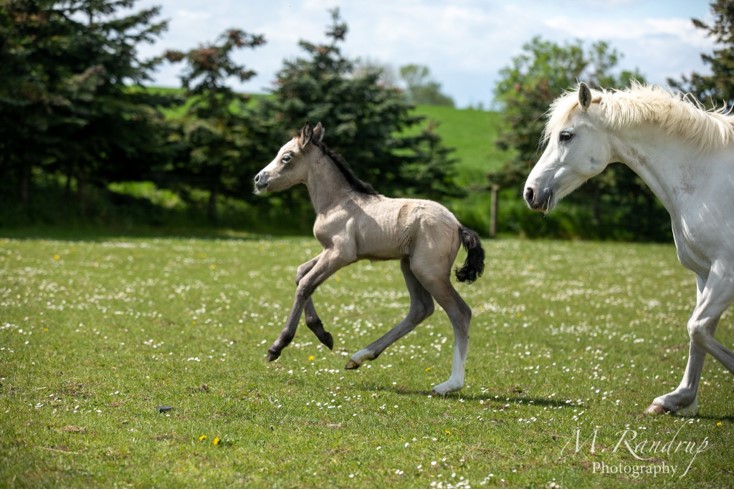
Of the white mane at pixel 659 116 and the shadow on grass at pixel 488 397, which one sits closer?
the white mane at pixel 659 116

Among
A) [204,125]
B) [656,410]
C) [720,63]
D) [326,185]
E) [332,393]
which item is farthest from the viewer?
[204,125]

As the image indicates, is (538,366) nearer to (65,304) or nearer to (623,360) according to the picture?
(623,360)

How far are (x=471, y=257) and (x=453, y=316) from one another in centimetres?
68

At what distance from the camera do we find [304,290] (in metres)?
8.79

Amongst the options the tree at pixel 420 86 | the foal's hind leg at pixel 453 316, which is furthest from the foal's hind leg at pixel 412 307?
the tree at pixel 420 86

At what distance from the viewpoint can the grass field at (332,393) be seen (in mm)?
A: 6020

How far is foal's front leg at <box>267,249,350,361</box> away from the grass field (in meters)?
0.42

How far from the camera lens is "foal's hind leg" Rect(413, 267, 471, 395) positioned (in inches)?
337

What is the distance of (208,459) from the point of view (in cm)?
607

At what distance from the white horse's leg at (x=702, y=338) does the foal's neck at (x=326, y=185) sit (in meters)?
4.01

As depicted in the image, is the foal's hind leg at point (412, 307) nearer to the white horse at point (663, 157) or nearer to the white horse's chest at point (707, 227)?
the white horse at point (663, 157)

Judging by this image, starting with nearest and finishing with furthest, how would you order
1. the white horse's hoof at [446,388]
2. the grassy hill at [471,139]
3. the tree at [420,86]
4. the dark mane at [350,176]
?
1. the white horse's hoof at [446,388]
2. the dark mane at [350,176]
3. the grassy hill at [471,139]
4. the tree at [420,86]

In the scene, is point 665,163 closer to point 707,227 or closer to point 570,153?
point 707,227

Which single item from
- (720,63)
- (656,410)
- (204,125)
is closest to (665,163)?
(656,410)
